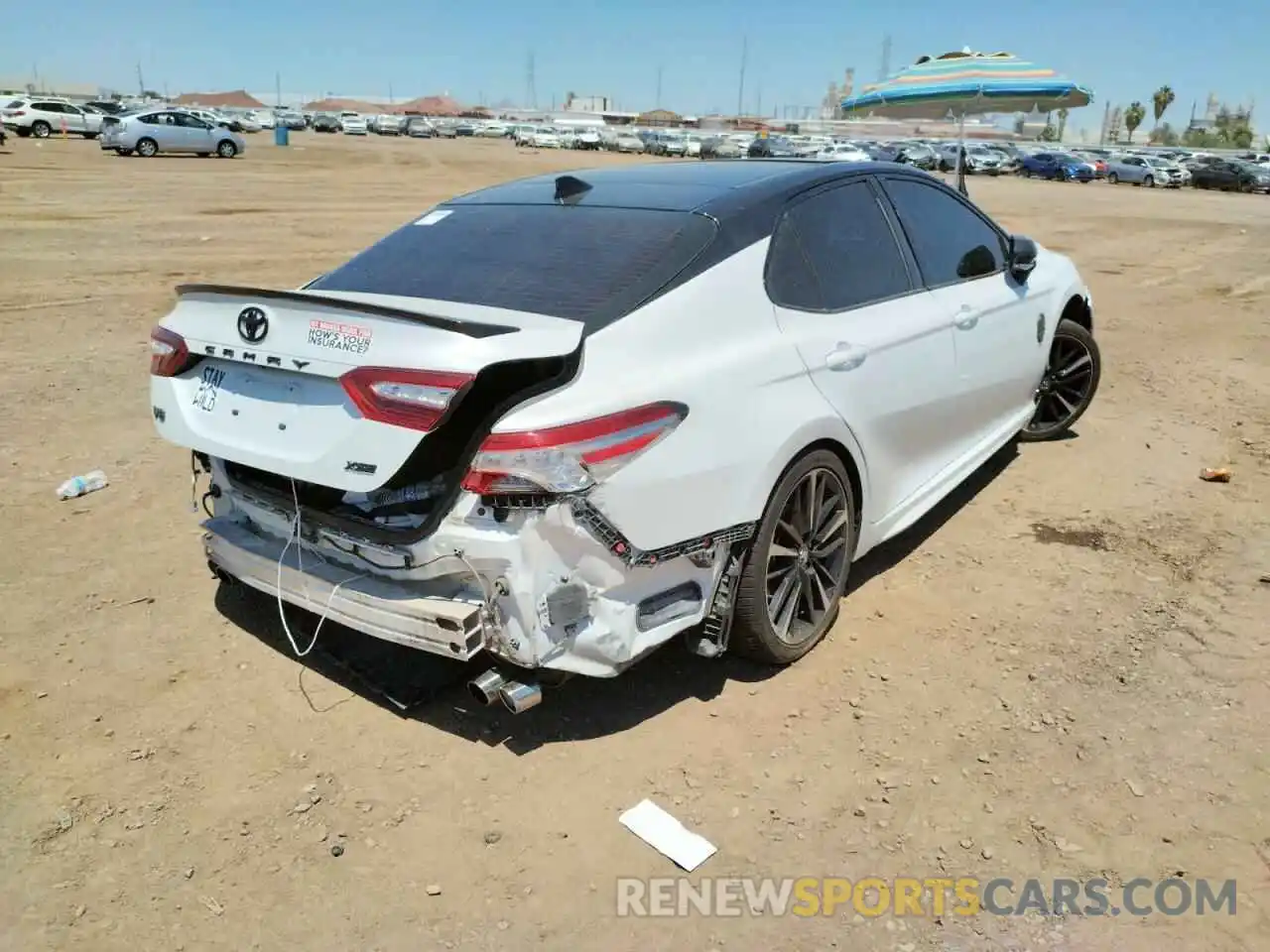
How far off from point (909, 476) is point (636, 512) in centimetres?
175

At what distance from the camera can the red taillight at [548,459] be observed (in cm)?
260

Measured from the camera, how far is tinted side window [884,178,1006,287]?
4309 millimetres

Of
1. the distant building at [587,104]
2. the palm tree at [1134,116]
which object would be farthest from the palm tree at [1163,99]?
the distant building at [587,104]

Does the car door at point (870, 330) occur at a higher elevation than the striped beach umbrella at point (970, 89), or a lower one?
lower

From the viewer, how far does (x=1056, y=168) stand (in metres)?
46.1

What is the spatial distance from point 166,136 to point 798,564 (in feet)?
121

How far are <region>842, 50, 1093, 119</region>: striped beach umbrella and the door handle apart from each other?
13.3m

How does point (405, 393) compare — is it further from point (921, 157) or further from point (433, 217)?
point (921, 157)

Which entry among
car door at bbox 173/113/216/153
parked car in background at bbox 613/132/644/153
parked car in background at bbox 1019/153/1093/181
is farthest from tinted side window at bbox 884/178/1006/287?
parked car in background at bbox 613/132/644/153

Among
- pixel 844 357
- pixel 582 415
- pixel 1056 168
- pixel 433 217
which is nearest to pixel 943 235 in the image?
pixel 844 357

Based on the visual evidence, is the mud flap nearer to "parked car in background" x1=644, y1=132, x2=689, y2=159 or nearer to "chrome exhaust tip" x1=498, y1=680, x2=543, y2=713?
"chrome exhaust tip" x1=498, y1=680, x2=543, y2=713

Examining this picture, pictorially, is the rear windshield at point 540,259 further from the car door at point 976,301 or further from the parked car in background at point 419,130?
the parked car in background at point 419,130

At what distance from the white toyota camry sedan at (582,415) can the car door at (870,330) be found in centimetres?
1

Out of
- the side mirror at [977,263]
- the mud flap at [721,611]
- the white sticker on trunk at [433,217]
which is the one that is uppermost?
the white sticker on trunk at [433,217]
